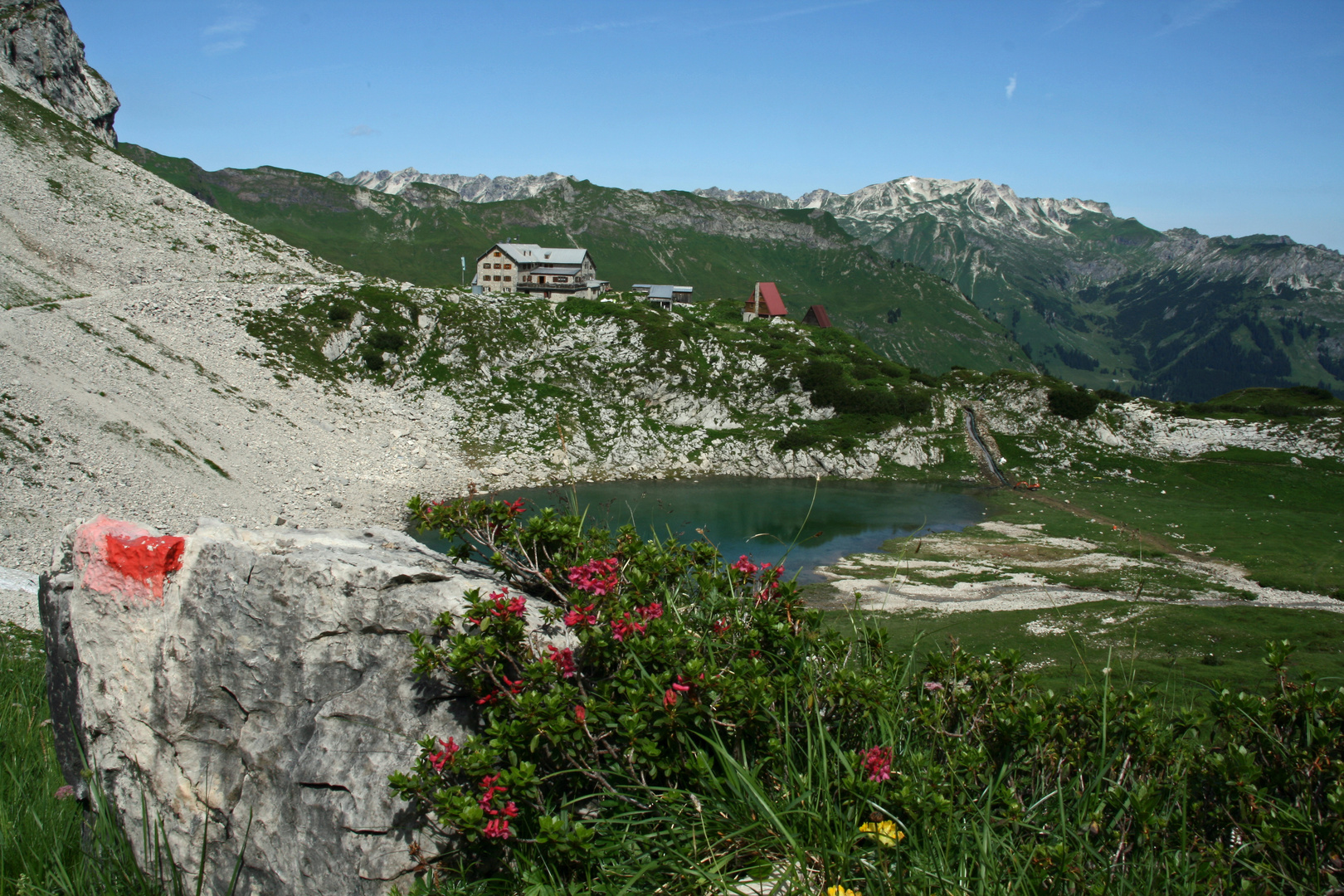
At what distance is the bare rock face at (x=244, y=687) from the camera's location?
5.12 m

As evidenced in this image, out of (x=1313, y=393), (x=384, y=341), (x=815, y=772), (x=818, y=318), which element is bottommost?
(x=815, y=772)

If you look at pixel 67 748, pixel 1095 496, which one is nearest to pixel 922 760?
pixel 67 748

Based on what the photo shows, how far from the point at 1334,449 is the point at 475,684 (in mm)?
103029

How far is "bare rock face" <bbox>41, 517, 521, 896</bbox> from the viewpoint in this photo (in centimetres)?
512

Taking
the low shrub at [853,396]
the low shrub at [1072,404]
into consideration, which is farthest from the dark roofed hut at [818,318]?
the low shrub at [1072,404]

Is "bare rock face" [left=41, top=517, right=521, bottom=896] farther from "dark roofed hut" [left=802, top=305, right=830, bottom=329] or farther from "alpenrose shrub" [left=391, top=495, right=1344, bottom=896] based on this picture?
"dark roofed hut" [left=802, top=305, right=830, bottom=329]

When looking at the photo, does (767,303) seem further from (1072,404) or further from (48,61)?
(48,61)

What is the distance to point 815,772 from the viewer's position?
177 inches

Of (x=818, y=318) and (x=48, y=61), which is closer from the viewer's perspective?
(x=48, y=61)

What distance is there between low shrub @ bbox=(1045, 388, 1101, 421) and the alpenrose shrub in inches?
3557

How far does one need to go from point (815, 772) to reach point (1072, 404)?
306 feet

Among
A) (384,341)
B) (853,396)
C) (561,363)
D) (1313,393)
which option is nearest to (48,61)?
(384,341)

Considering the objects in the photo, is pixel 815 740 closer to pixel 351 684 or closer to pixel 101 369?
pixel 351 684

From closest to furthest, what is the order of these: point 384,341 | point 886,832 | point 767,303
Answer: point 886,832 < point 384,341 < point 767,303
